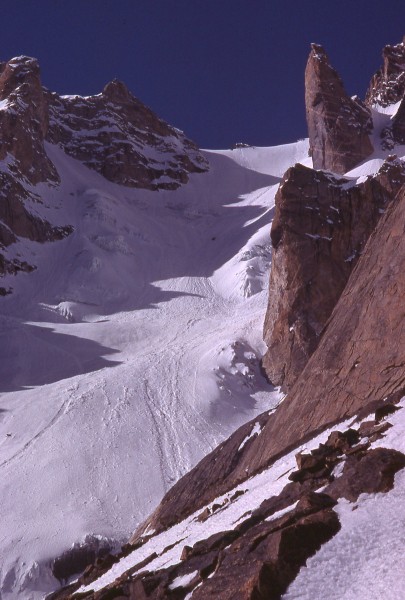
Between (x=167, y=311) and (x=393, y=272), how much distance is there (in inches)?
1659

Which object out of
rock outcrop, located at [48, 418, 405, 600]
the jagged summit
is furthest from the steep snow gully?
rock outcrop, located at [48, 418, 405, 600]

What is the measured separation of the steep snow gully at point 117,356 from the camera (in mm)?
33688

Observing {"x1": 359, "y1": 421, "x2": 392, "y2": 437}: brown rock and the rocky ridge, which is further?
the rocky ridge

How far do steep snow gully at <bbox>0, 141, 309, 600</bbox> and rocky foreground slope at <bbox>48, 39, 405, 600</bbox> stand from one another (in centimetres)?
485

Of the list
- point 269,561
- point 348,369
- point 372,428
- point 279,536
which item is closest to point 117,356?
point 348,369

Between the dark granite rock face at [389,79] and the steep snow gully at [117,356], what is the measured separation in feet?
74.3

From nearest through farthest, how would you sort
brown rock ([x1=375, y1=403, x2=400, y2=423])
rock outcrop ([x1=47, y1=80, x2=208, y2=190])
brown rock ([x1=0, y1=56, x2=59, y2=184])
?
brown rock ([x1=375, y1=403, x2=400, y2=423]) < brown rock ([x1=0, y1=56, x2=59, y2=184]) < rock outcrop ([x1=47, y1=80, x2=208, y2=190])

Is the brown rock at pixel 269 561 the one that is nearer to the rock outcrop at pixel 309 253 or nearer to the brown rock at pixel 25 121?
the rock outcrop at pixel 309 253

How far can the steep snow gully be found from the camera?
33.7 m

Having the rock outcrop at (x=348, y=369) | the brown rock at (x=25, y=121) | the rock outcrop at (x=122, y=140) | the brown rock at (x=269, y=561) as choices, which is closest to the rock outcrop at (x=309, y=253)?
the rock outcrop at (x=348, y=369)

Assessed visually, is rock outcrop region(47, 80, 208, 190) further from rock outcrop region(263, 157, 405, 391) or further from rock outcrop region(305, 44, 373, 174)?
rock outcrop region(263, 157, 405, 391)

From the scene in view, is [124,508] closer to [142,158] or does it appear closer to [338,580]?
[338,580]

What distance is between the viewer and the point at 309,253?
46219mm

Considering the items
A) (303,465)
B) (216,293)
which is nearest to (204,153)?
(216,293)
